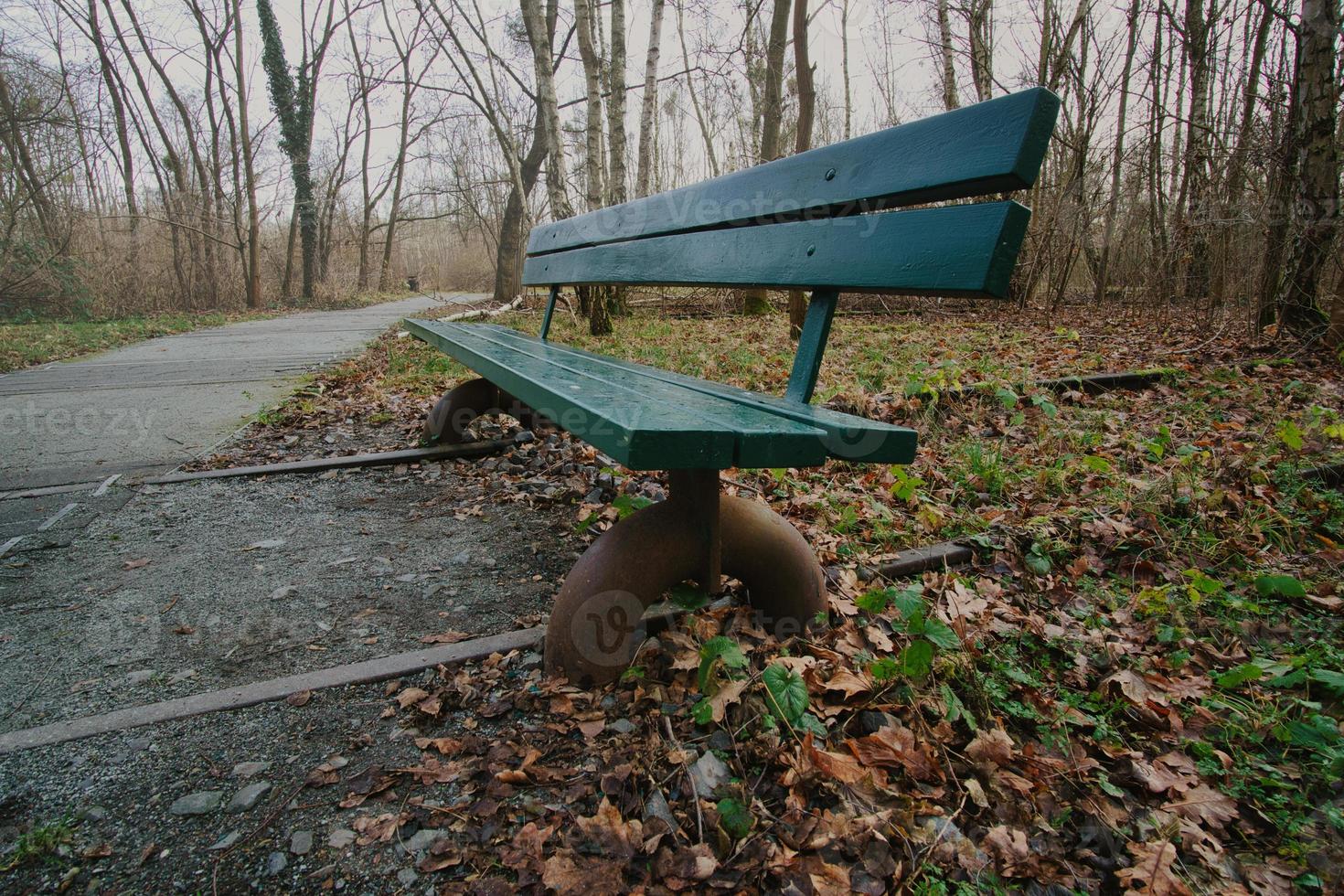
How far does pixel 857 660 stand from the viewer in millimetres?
1484

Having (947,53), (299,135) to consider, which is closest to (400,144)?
(299,135)

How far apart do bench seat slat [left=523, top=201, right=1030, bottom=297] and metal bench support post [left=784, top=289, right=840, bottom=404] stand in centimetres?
5

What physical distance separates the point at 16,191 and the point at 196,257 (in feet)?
11.5

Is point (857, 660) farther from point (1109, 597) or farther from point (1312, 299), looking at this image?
point (1312, 299)

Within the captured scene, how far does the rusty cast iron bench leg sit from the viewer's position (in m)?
1.48

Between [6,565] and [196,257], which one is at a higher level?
[196,257]

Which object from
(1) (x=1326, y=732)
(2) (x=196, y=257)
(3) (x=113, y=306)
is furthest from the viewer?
(2) (x=196, y=257)

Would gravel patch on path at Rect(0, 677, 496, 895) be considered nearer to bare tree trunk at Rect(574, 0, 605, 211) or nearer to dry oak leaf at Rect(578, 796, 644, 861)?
dry oak leaf at Rect(578, 796, 644, 861)

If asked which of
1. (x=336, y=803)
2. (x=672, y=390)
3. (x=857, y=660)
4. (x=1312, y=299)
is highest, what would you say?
(x=1312, y=299)

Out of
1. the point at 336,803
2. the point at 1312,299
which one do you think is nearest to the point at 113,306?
the point at 336,803

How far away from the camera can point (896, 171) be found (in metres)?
1.44

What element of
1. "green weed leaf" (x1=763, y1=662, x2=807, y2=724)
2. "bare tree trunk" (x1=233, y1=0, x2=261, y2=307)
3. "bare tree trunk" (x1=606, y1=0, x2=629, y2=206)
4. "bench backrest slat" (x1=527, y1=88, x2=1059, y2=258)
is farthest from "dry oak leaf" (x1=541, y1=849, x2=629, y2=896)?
"bare tree trunk" (x1=233, y1=0, x2=261, y2=307)

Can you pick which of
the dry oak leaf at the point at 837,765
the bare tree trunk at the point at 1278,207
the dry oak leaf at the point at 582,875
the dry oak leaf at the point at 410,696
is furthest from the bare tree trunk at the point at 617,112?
the dry oak leaf at the point at 582,875

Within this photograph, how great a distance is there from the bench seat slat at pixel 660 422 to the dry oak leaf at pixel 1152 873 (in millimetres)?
782
